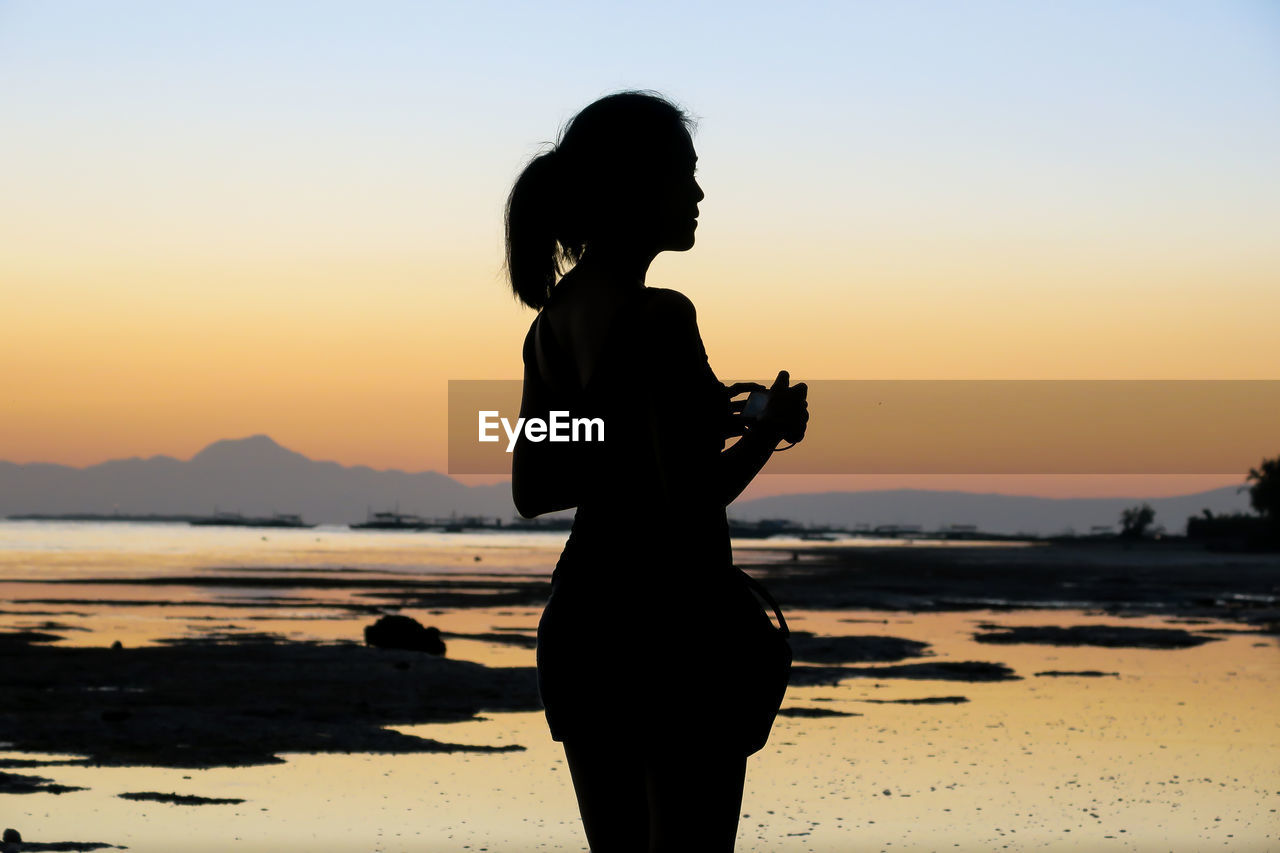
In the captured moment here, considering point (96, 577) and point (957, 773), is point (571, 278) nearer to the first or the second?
point (957, 773)

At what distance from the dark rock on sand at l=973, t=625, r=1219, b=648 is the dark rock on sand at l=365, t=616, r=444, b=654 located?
8.25 m

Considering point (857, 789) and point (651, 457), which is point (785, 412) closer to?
point (651, 457)

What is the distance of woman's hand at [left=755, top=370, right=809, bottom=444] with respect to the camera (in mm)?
1936

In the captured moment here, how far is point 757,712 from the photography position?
1883 mm

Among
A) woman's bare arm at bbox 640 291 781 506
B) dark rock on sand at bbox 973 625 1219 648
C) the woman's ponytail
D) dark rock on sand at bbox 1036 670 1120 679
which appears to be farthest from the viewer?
dark rock on sand at bbox 973 625 1219 648

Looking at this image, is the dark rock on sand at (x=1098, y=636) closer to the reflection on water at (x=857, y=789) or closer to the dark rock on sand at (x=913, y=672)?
the dark rock on sand at (x=913, y=672)

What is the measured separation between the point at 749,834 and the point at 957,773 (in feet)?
8.00

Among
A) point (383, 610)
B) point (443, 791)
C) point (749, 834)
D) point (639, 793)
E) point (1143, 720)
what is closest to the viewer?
point (639, 793)

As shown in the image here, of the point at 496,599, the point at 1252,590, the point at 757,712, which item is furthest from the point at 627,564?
the point at 1252,590

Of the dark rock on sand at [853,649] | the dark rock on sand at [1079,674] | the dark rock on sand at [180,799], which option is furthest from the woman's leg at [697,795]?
the dark rock on sand at [853,649]

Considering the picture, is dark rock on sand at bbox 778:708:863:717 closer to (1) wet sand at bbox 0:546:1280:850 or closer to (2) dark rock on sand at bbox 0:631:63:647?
(1) wet sand at bbox 0:546:1280:850

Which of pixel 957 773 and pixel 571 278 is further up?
pixel 571 278

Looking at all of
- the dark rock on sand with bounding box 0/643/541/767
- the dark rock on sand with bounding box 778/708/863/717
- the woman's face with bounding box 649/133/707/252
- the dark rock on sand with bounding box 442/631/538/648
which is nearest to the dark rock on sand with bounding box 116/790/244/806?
the dark rock on sand with bounding box 0/643/541/767

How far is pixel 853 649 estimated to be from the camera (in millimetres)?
18703
